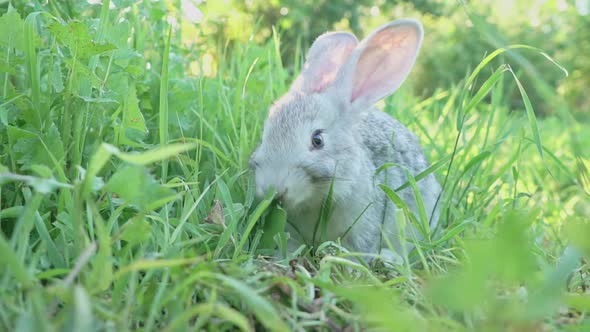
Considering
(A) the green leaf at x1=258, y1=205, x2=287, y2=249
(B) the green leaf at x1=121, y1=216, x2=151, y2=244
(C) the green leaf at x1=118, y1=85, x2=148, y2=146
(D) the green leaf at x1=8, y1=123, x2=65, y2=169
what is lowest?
(A) the green leaf at x1=258, y1=205, x2=287, y2=249

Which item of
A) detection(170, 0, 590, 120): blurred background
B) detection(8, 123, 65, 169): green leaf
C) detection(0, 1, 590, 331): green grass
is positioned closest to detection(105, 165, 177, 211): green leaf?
detection(0, 1, 590, 331): green grass

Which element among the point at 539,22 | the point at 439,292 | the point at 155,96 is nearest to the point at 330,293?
the point at 439,292

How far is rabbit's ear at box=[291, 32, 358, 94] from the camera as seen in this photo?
3434 millimetres

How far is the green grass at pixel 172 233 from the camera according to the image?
139 cm

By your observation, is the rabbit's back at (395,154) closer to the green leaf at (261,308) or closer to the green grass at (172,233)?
the green grass at (172,233)

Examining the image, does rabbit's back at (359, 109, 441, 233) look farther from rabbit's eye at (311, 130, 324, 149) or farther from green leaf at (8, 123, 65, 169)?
green leaf at (8, 123, 65, 169)

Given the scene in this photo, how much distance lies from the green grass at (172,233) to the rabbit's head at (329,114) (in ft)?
0.55

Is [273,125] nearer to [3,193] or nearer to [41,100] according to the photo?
[41,100]

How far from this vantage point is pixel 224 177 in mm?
2943

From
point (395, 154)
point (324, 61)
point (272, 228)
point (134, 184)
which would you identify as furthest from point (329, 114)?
point (134, 184)

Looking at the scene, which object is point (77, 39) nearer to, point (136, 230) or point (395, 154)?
point (136, 230)

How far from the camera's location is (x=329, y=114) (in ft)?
10.4

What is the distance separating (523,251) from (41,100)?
1.90 meters

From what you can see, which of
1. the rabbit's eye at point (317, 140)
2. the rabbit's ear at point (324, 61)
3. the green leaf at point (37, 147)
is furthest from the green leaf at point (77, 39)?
the rabbit's ear at point (324, 61)
